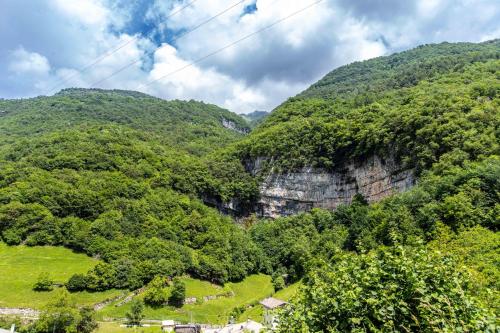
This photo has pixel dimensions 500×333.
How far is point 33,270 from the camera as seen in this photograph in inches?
2462

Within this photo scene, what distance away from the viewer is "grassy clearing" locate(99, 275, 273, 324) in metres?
58.0

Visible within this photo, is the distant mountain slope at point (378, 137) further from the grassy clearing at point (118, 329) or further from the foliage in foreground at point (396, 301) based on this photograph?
the foliage in foreground at point (396, 301)

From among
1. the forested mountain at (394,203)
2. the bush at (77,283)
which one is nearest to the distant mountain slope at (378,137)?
the forested mountain at (394,203)

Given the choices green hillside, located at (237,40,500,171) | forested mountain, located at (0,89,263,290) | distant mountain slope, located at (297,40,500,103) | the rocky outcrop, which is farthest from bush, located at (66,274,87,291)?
distant mountain slope, located at (297,40,500,103)

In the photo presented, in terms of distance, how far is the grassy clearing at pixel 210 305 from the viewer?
190 ft

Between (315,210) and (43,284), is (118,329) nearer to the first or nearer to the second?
(43,284)

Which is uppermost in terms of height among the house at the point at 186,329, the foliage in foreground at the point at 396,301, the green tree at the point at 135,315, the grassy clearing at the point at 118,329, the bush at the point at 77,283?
the foliage in foreground at the point at 396,301

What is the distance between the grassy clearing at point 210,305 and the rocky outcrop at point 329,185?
26830 millimetres

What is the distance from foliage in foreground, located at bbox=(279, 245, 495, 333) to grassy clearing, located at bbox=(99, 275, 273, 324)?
2061 inches

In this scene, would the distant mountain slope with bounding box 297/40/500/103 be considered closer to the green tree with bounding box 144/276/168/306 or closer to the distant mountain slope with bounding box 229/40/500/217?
the distant mountain slope with bounding box 229/40/500/217

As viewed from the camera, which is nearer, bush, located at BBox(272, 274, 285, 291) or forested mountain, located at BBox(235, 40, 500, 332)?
forested mountain, located at BBox(235, 40, 500, 332)

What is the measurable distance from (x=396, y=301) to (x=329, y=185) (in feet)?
293

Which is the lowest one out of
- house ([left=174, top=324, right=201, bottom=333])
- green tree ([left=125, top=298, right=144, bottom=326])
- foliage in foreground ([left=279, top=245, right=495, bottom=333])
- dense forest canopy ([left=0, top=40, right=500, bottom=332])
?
house ([left=174, top=324, right=201, bottom=333])

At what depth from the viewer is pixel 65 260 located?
222 ft
